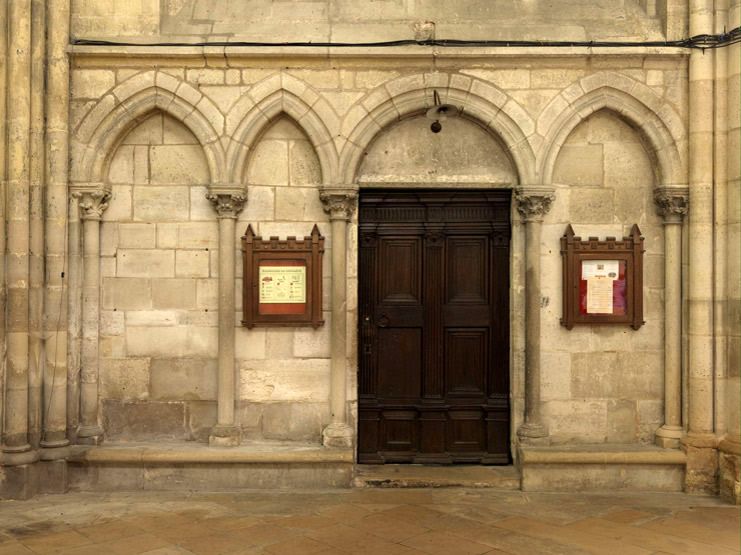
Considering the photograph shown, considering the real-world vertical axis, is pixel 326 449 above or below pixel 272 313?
below

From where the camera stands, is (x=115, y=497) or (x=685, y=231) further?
(x=685, y=231)

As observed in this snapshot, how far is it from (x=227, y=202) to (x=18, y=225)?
1.69 meters


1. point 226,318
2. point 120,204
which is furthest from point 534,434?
point 120,204

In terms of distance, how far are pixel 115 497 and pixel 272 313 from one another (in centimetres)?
197

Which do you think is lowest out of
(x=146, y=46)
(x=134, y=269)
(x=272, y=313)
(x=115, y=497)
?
(x=115, y=497)

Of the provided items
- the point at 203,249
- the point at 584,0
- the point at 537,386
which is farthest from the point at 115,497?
the point at 584,0

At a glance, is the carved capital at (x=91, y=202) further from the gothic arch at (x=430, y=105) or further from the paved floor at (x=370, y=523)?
the paved floor at (x=370, y=523)

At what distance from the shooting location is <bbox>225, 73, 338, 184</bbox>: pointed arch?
19.8ft

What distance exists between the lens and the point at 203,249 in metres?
6.14

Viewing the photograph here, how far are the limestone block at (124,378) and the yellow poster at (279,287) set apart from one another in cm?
123

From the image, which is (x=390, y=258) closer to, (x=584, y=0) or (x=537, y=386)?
(x=537, y=386)

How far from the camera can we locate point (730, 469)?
5602mm

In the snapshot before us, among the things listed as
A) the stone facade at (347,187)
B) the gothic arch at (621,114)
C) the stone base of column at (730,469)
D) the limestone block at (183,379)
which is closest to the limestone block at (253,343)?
the stone facade at (347,187)

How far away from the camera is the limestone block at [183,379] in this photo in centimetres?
611
